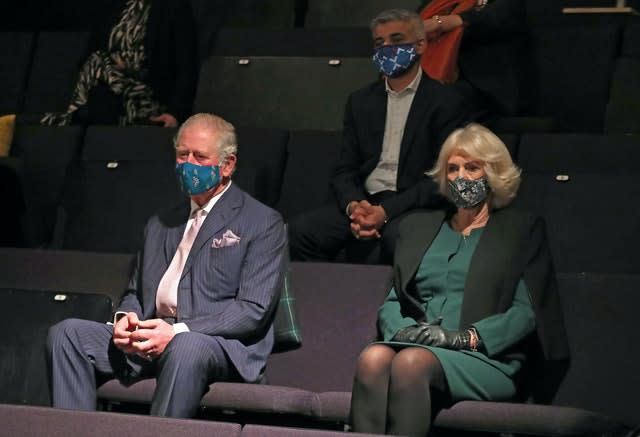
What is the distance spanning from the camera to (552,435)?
2.39m

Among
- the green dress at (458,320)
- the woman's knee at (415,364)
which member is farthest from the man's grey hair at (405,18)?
the woman's knee at (415,364)

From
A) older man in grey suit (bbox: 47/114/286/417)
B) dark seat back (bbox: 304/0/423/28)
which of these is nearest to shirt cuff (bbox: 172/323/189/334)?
older man in grey suit (bbox: 47/114/286/417)

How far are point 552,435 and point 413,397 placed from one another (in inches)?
10.3

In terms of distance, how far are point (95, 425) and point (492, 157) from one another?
3.84 ft

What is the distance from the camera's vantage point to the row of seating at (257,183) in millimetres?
3129

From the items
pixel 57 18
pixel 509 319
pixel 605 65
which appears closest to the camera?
pixel 509 319

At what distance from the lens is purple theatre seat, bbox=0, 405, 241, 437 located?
6.44ft

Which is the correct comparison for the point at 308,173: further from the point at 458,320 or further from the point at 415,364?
the point at 415,364

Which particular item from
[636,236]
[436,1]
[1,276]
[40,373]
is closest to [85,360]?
[40,373]

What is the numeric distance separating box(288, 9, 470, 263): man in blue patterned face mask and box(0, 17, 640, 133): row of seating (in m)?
0.37

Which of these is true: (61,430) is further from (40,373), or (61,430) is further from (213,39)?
(213,39)

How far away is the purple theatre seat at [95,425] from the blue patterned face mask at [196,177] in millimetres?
980

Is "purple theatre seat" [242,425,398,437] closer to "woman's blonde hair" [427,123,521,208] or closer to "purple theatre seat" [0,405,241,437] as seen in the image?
"purple theatre seat" [0,405,241,437]

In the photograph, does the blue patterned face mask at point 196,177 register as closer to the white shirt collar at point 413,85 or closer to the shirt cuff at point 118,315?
the shirt cuff at point 118,315
